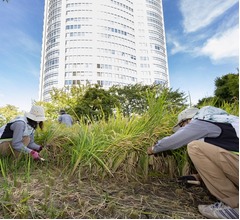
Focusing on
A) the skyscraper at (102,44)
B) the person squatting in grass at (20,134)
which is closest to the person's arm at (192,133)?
the person squatting in grass at (20,134)

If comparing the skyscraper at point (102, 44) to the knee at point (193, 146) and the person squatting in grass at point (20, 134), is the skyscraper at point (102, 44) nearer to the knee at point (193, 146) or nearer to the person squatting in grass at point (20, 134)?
the person squatting in grass at point (20, 134)

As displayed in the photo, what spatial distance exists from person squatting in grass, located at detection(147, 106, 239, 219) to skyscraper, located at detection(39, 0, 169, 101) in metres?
51.0

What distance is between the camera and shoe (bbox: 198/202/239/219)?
5.09ft

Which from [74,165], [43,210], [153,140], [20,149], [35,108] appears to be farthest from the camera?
[35,108]

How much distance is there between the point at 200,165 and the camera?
1712 mm

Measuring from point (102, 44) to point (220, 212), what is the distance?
5787 centimetres

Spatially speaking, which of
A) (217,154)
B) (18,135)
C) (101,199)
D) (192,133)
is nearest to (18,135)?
(18,135)

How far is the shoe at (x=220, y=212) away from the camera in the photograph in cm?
155

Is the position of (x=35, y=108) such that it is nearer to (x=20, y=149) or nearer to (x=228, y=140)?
(x=20, y=149)

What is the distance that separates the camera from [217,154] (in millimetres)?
1625

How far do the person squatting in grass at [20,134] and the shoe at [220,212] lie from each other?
1.90m

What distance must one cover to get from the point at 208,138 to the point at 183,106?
1.39 meters

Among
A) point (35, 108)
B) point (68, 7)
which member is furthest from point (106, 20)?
point (35, 108)

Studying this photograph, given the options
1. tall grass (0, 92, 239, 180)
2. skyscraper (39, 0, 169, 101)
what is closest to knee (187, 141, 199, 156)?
tall grass (0, 92, 239, 180)
